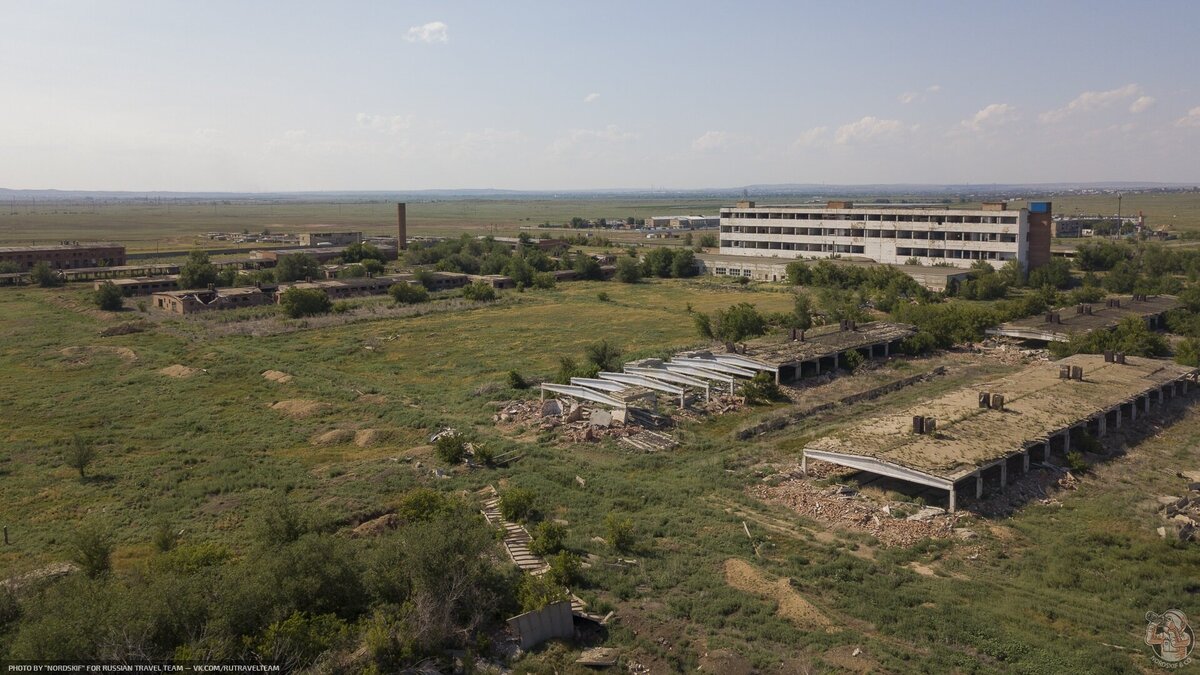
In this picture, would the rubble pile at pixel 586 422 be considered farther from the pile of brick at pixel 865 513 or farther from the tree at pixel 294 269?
the tree at pixel 294 269

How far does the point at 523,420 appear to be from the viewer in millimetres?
29672

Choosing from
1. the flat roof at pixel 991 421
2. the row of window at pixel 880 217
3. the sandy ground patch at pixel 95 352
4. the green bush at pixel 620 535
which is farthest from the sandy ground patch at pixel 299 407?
the row of window at pixel 880 217

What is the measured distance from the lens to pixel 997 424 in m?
24.7

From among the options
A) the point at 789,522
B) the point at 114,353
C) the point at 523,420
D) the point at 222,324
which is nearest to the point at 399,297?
the point at 222,324

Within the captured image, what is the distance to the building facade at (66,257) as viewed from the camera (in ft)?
266

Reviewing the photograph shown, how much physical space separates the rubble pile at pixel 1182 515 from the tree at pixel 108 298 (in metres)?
64.3

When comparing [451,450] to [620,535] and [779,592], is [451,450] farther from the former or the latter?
[779,592]

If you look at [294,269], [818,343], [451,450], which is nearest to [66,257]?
[294,269]

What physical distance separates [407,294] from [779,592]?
1995 inches

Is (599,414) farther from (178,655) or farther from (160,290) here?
(160,290)

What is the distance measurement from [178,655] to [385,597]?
3.67 meters

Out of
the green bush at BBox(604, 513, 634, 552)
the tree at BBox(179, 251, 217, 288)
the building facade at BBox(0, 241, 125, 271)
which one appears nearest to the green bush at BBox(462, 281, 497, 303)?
the tree at BBox(179, 251, 217, 288)

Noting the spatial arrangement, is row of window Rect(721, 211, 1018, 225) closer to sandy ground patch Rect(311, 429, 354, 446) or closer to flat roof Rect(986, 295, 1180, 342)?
flat roof Rect(986, 295, 1180, 342)

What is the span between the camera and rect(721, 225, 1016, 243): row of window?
222ft
